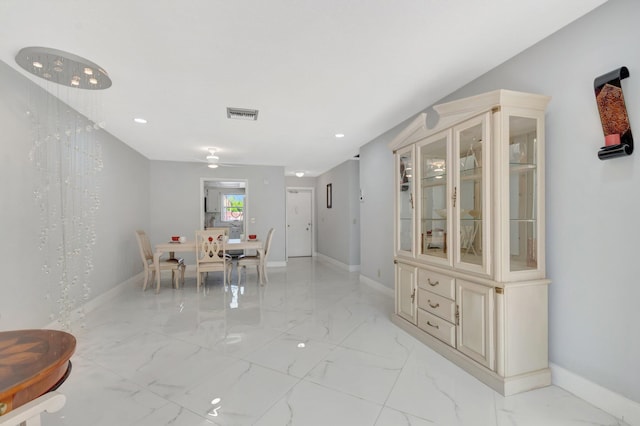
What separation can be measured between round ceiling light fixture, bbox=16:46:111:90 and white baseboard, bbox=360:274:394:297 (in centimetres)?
414

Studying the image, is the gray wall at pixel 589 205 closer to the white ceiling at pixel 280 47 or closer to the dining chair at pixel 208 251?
the white ceiling at pixel 280 47

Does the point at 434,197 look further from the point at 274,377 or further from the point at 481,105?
the point at 274,377

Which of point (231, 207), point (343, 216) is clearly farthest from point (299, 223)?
point (231, 207)

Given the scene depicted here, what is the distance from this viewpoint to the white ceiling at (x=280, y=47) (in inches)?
67.9

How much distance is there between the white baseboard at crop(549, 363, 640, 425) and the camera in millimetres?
1658

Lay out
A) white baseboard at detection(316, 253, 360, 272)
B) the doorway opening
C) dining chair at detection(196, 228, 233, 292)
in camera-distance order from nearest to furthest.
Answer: dining chair at detection(196, 228, 233, 292)
white baseboard at detection(316, 253, 360, 272)
the doorway opening

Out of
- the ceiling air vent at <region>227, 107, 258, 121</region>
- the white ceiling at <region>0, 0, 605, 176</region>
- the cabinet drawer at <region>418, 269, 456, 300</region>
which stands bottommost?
the cabinet drawer at <region>418, 269, 456, 300</region>

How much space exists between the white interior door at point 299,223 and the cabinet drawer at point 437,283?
234 inches

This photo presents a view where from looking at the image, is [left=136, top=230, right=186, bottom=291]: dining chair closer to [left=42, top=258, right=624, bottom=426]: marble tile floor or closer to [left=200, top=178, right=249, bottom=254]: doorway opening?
[left=42, top=258, right=624, bottom=426]: marble tile floor

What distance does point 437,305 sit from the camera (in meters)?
2.59

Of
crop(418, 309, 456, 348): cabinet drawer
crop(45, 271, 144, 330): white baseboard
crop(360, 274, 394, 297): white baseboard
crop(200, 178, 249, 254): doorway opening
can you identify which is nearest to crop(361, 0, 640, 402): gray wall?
crop(418, 309, 456, 348): cabinet drawer

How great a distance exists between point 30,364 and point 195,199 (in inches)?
232

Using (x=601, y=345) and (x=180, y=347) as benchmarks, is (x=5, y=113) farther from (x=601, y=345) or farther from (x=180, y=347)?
(x=601, y=345)

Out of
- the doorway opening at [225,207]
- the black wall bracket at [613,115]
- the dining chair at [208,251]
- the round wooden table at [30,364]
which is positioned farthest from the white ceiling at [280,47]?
the doorway opening at [225,207]
